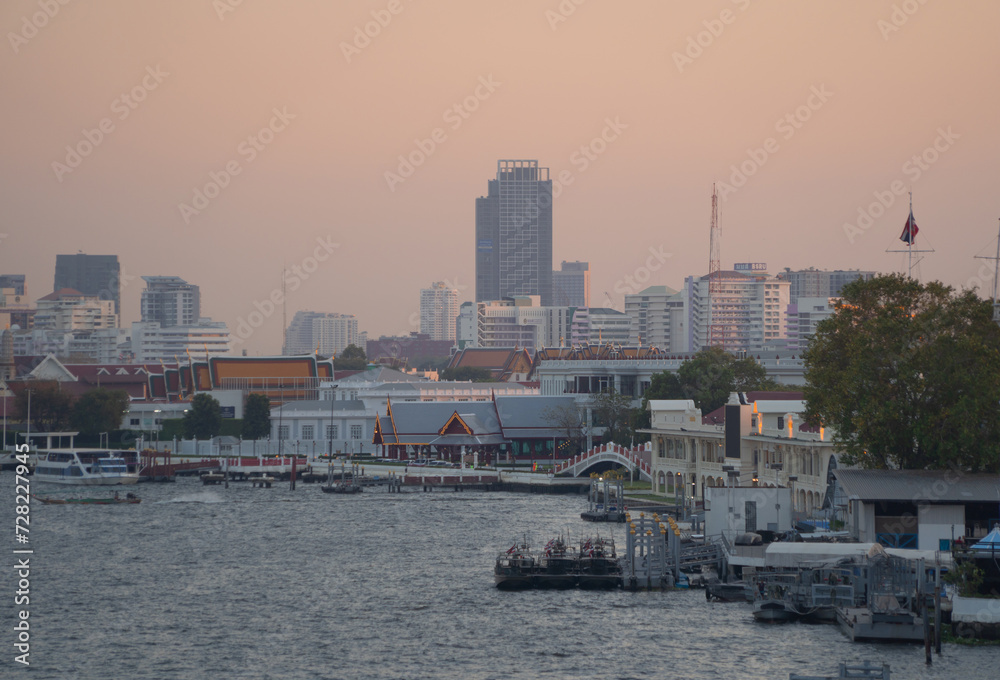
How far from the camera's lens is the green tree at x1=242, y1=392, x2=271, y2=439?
446 feet

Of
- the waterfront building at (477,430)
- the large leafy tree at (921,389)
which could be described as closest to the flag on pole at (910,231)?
the large leafy tree at (921,389)

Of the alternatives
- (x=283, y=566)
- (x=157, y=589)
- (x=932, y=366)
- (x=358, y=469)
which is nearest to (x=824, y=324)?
(x=932, y=366)

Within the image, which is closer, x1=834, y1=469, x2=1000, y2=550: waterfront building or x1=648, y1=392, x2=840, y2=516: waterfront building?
x1=834, y1=469, x2=1000, y2=550: waterfront building

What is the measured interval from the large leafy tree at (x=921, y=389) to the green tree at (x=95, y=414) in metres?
91.6

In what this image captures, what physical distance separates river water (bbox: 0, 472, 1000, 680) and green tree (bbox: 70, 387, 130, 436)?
6506 cm

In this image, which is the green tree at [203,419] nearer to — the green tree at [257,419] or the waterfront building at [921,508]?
the green tree at [257,419]

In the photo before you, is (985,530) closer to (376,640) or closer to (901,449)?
(901,449)

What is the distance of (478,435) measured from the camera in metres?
123

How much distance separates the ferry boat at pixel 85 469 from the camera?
10794 cm

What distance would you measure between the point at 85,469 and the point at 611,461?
38844mm

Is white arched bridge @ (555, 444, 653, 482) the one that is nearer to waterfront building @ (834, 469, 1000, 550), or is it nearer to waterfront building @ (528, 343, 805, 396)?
waterfront building @ (528, 343, 805, 396)

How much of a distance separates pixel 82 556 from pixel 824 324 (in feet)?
108

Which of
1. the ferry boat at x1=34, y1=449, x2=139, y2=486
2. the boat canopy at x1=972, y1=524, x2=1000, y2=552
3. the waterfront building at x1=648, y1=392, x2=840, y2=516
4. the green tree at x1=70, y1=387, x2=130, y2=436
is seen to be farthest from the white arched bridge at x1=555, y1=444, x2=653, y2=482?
the green tree at x1=70, y1=387, x2=130, y2=436

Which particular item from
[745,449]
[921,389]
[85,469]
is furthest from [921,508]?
[85,469]
